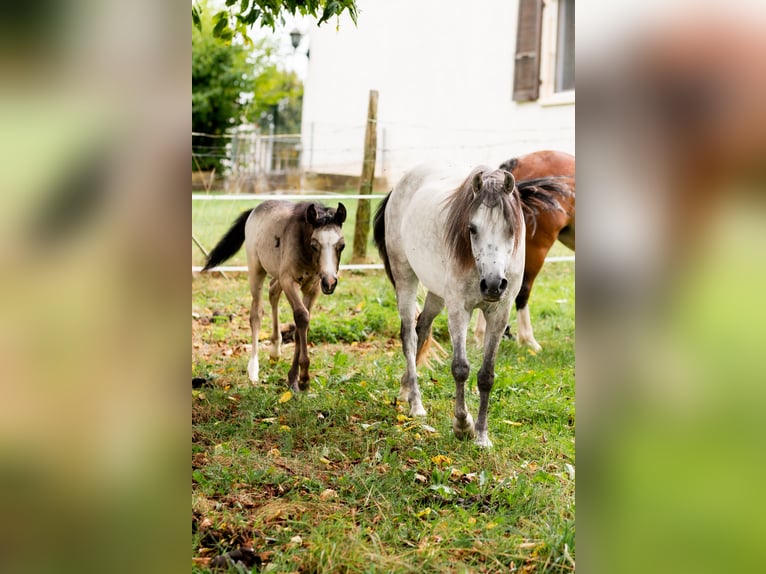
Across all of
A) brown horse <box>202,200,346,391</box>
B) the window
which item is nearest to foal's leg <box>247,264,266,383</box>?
brown horse <box>202,200,346,391</box>

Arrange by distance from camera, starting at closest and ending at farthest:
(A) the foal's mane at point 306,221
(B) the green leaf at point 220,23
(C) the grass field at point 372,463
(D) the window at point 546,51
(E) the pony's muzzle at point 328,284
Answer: (C) the grass field at point 372,463
(B) the green leaf at point 220,23
(E) the pony's muzzle at point 328,284
(A) the foal's mane at point 306,221
(D) the window at point 546,51

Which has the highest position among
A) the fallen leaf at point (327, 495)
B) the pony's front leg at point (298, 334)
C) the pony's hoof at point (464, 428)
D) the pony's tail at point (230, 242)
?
the pony's tail at point (230, 242)

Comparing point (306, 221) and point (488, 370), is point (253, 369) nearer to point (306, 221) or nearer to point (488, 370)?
point (306, 221)

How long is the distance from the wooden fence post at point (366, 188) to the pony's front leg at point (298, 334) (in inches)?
134

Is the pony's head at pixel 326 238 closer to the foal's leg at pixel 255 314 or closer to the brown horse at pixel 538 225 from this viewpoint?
the foal's leg at pixel 255 314

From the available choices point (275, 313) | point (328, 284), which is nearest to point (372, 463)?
point (328, 284)

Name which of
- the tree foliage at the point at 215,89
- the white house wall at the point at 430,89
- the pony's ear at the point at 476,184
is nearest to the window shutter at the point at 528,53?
the white house wall at the point at 430,89

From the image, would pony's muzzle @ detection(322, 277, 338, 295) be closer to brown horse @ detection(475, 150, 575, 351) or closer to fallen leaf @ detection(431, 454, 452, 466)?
fallen leaf @ detection(431, 454, 452, 466)

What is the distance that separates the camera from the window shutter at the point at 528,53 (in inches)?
364

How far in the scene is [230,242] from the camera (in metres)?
5.43

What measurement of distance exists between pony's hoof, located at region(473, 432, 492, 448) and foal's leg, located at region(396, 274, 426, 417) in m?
0.58
